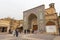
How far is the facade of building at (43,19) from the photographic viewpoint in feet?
113

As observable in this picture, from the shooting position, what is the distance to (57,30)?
34219 mm

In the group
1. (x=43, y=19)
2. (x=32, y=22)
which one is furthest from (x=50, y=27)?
(x=32, y=22)

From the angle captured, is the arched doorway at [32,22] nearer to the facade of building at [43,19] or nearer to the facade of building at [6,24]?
the facade of building at [43,19]

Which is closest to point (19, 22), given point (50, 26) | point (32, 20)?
point (32, 20)

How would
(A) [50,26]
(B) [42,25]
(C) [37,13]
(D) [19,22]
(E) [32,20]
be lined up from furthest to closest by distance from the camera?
(D) [19,22] < (E) [32,20] < (C) [37,13] < (B) [42,25] < (A) [50,26]

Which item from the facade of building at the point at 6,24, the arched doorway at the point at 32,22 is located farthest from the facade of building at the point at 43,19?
the facade of building at the point at 6,24

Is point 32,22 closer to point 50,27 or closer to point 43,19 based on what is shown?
point 43,19

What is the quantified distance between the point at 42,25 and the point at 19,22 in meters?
18.4

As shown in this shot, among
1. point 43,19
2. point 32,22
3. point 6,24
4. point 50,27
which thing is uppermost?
point 43,19

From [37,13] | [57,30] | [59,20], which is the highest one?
[37,13]

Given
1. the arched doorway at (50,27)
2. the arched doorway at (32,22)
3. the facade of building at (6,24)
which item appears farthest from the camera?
the facade of building at (6,24)

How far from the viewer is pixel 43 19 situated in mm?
37125

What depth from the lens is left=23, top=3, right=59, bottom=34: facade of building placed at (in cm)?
3448

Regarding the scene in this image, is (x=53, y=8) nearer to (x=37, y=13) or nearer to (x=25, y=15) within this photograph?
(x=37, y=13)
